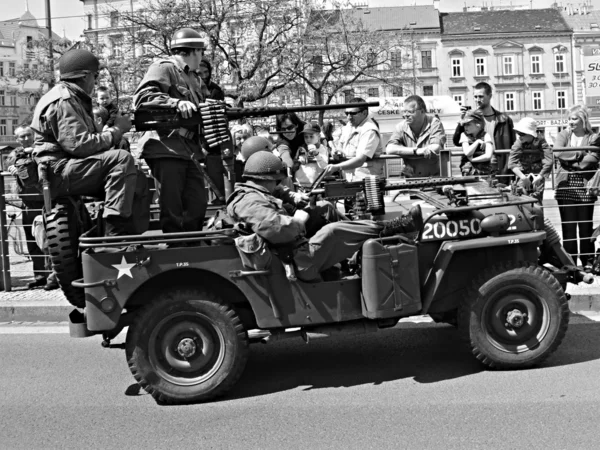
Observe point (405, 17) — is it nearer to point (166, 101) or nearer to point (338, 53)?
point (338, 53)

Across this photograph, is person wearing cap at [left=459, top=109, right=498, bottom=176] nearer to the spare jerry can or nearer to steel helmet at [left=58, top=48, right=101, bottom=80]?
the spare jerry can

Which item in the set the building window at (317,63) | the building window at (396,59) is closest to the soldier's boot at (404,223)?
the building window at (317,63)

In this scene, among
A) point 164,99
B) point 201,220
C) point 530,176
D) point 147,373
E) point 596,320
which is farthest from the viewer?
point 530,176

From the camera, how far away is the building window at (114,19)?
30.0m

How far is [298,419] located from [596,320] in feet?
12.1

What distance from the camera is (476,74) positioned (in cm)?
7819

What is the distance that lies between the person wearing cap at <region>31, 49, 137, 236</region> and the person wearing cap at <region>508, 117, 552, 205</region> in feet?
15.8

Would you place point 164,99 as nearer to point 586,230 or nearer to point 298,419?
point 298,419

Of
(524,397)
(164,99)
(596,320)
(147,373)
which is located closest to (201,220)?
(164,99)

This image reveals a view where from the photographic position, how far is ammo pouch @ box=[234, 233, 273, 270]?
590 cm

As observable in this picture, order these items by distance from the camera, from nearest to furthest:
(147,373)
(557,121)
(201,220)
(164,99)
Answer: (147,373), (164,99), (201,220), (557,121)

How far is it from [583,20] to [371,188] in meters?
80.4

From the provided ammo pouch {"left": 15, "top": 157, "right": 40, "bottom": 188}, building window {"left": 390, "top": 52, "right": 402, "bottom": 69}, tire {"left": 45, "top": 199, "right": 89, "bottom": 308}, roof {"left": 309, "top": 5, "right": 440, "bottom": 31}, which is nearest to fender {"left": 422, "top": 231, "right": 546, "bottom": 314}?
tire {"left": 45, "top": 199, "right": 89, "bottom": 308}

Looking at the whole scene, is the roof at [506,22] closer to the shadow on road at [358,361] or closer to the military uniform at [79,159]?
the shadow on road at [358,361]
